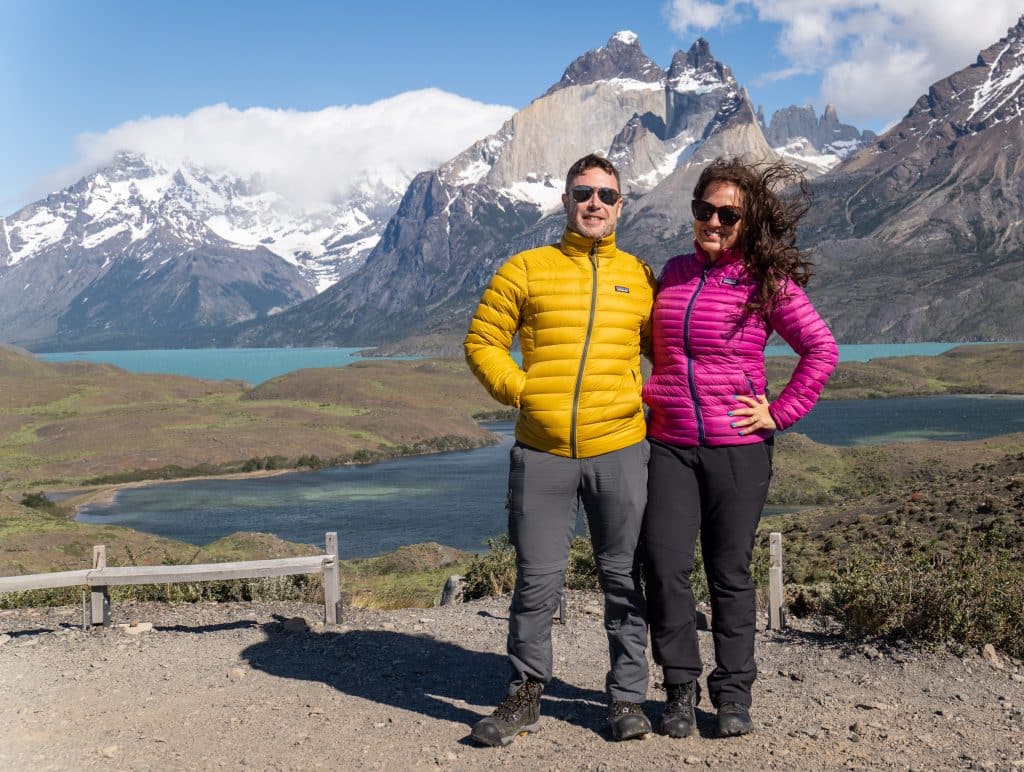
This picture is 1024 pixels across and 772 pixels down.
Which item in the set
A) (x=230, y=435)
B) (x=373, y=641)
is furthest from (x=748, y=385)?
(x=230, y=435)

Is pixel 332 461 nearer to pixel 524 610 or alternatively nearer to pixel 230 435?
pixel 230 435

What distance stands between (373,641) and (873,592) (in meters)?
5.22

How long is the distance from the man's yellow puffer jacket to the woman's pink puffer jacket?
9.6 inches

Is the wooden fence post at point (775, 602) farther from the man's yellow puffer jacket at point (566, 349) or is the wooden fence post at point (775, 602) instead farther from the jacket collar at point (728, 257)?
the jacket collar at point (728, 257)

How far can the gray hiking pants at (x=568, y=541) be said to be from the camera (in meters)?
6.81

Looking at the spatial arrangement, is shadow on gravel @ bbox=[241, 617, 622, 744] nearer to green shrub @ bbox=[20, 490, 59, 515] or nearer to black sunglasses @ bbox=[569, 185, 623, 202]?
black sunglasses @ bbox=[569, 185, 623, 202]

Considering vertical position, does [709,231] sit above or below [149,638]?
above

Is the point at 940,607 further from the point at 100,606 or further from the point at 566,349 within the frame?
the point at 100,606

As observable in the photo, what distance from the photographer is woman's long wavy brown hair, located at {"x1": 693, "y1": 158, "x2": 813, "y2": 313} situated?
6719mm

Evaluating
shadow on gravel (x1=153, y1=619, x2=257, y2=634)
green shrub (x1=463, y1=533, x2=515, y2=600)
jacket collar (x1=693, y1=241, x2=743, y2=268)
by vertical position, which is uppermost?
jacket collar (x1=693, y1=241, x2=743, y2=268)

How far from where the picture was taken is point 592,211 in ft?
22.5

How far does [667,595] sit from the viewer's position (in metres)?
6.92

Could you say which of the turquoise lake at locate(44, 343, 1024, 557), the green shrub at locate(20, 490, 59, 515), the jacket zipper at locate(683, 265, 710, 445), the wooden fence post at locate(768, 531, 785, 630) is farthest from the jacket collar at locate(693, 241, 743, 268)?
the green shrub at locate(20, 490, 59, 515)

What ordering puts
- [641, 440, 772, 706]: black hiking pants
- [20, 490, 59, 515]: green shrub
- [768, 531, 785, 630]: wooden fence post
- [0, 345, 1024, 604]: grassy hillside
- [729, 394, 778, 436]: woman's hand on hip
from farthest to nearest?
[20, 490, 59, 515]: green shrub → [0, 345, 1024, 604]: grassy hillside → [768, 531, 785, 630]: wooden fence post → [641, 440, 772, 706]: black hiking pants → [729, 394, 778, 436]: woman's hand on hip
